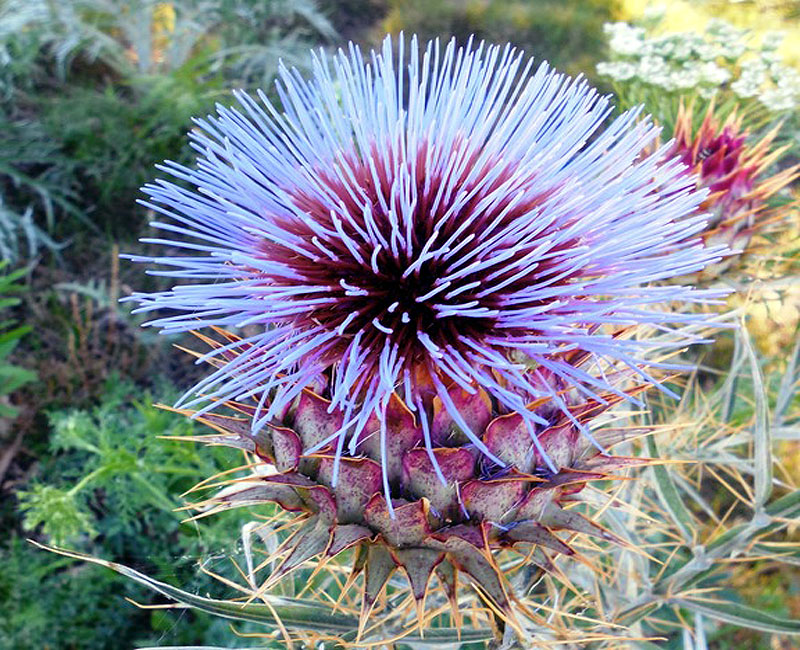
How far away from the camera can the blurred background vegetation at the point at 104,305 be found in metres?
1.23

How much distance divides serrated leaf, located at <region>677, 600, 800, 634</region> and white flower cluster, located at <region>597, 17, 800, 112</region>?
72 cm

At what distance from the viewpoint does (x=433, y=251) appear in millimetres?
671

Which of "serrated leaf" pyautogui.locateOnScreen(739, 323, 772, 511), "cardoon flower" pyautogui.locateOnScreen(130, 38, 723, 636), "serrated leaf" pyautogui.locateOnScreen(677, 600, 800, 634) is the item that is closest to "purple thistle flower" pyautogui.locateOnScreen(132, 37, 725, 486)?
"cardoon flower" pyautogui.locateOnScreen(130, 38, 723, 636)

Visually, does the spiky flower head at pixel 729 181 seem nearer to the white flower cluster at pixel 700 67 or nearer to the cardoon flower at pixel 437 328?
the white flower cluster at pixel 700 67

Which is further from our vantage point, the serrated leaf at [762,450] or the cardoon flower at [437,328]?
the serrated leaf at [762,450]

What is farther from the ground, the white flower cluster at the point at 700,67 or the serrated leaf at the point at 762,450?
the white flower cluster at the point at 700,67

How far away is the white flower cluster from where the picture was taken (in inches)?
43.7

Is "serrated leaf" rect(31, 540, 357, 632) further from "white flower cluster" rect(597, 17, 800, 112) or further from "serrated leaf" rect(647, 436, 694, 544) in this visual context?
"white flower cluster" rect(597, 17, 800, 112)

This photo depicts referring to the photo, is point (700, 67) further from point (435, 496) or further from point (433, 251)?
point (435, 496)

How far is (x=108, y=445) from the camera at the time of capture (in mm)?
1207

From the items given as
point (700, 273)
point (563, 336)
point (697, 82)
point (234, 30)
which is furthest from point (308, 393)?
point (234, 30)

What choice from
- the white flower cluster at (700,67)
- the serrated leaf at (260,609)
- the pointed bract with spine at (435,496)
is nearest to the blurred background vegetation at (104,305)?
the white flower cluster at (700,67)

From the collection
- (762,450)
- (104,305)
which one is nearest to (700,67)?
(762,450)

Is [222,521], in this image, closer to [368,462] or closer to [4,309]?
[368,462]
